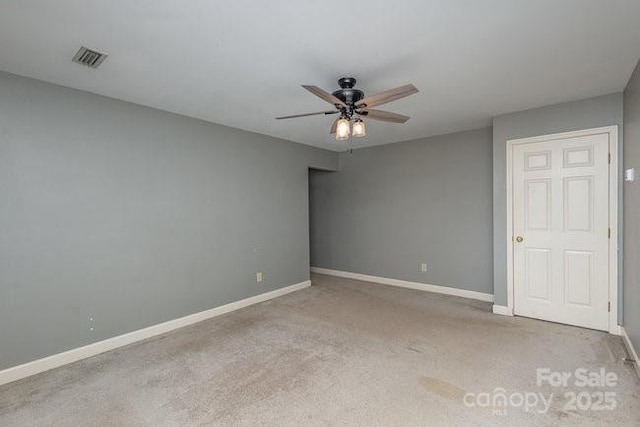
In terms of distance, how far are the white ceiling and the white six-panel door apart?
62cm

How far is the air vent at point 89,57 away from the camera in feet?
7.02

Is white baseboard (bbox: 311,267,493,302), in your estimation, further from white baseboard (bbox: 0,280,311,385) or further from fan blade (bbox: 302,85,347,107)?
fan blade (bbox: 302,85,347,107)

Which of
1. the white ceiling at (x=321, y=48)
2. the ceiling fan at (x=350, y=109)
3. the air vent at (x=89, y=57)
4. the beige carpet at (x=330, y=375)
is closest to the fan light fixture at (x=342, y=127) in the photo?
the ceiling fan at (x=350, y=109)

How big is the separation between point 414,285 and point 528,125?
273 centimetres

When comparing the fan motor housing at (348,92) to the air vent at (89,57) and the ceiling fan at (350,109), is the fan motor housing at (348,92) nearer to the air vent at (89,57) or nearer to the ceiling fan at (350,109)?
the ceiling fan at (350,109)

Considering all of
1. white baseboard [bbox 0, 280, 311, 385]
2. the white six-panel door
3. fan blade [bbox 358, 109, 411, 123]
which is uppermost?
fan blade [bbox 358, 109, 411, 123]

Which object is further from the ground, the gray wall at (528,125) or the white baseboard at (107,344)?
the gray wall at (528,125)

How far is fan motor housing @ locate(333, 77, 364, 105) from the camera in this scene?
2535mm

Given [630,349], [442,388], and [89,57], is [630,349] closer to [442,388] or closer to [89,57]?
[442,388]

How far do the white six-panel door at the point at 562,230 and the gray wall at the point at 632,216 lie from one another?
23 cm

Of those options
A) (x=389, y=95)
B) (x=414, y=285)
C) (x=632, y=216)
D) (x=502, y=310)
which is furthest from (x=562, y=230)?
(x=389, y=95)

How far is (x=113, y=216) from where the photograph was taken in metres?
3.01

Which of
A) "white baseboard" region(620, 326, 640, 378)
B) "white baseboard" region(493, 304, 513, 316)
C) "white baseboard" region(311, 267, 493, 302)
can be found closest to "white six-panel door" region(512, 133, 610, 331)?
"white baseboard" region(493, 304, 513, 316)

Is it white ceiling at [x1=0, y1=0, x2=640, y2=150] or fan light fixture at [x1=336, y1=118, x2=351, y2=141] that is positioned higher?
white ceiling at [x1=0, y1=0, x2=640, y2=150]
